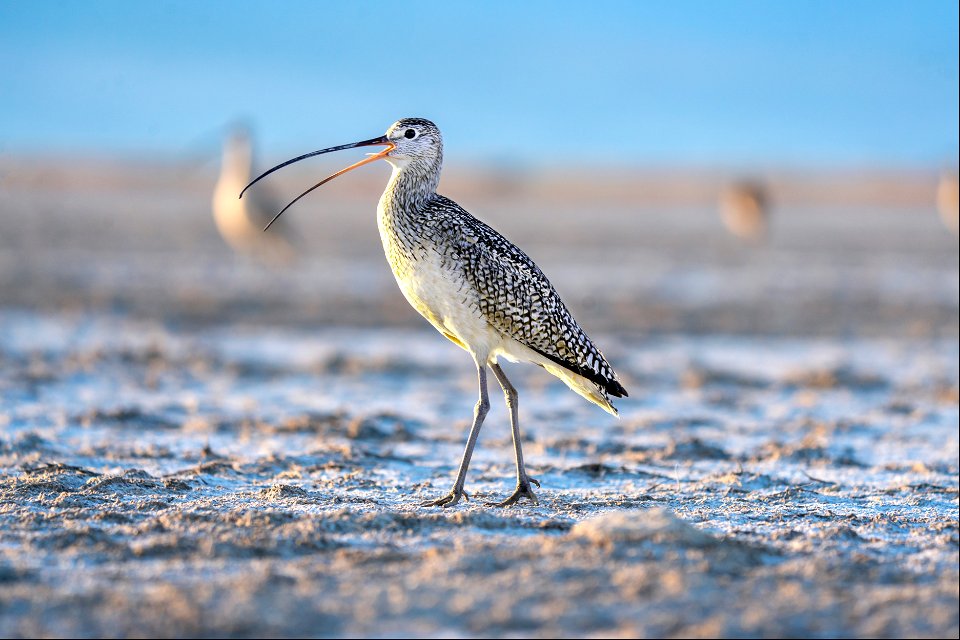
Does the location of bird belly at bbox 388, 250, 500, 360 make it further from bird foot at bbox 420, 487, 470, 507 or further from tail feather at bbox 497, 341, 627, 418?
bird foot at bbox 420, 487, 470, 507

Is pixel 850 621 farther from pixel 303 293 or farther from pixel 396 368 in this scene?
pixel 303 293

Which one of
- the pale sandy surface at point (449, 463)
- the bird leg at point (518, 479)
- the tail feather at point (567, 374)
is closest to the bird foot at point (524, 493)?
the bird leg at point (518, 479)

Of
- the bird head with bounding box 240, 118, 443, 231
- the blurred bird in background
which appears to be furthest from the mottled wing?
the blurred bird in background

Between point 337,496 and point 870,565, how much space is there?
7.74 ft

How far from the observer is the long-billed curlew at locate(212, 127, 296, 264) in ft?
58.2

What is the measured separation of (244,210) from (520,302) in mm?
12332

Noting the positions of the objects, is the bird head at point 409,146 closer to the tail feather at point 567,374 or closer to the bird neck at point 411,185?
the bird neck at point 411,185

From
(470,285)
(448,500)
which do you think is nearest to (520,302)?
(470,285)

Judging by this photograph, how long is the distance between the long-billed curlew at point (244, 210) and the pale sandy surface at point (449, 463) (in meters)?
0.58

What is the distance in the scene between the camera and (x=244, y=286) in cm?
1656

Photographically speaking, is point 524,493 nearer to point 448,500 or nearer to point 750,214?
point 448,500

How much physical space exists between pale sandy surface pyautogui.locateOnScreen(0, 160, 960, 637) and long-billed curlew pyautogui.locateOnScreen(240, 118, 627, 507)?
524mm

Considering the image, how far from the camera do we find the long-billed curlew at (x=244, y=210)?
1775cm

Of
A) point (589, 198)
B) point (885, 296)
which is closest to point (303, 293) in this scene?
point (885, 296)
